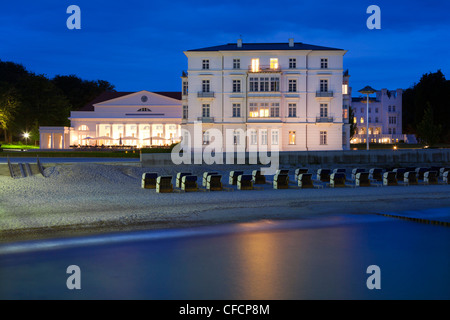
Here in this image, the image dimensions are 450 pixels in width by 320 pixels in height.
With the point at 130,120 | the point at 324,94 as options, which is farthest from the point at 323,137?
the point at 130,120

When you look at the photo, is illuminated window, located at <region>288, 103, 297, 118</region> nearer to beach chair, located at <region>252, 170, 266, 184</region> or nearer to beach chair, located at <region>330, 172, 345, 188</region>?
beach chair, located at <region>252, 170, 266, 184</region>

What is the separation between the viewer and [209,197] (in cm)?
2205

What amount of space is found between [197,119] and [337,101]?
58.7 ft

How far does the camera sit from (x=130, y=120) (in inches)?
2958

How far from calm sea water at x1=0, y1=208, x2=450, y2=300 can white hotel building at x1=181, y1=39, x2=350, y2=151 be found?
41.2 m

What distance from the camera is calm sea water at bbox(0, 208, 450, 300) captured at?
383 inches

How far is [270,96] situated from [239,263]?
4626cm

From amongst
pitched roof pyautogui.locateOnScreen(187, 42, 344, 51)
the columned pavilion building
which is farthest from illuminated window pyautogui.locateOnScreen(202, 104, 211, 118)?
the columned pavilion building

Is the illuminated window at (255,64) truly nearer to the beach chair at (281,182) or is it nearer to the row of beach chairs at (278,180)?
the row of beach chairs at (278,180)

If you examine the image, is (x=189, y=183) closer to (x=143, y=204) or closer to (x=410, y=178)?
(x=143, y=204)

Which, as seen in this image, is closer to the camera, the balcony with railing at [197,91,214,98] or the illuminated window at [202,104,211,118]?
the balcony with railing at [197,91,214,98]

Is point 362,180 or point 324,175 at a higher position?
point 324,175

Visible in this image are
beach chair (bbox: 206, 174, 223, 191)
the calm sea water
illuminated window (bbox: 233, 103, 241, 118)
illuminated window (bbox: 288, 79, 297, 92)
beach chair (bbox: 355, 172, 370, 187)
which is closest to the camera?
the calm sea water
